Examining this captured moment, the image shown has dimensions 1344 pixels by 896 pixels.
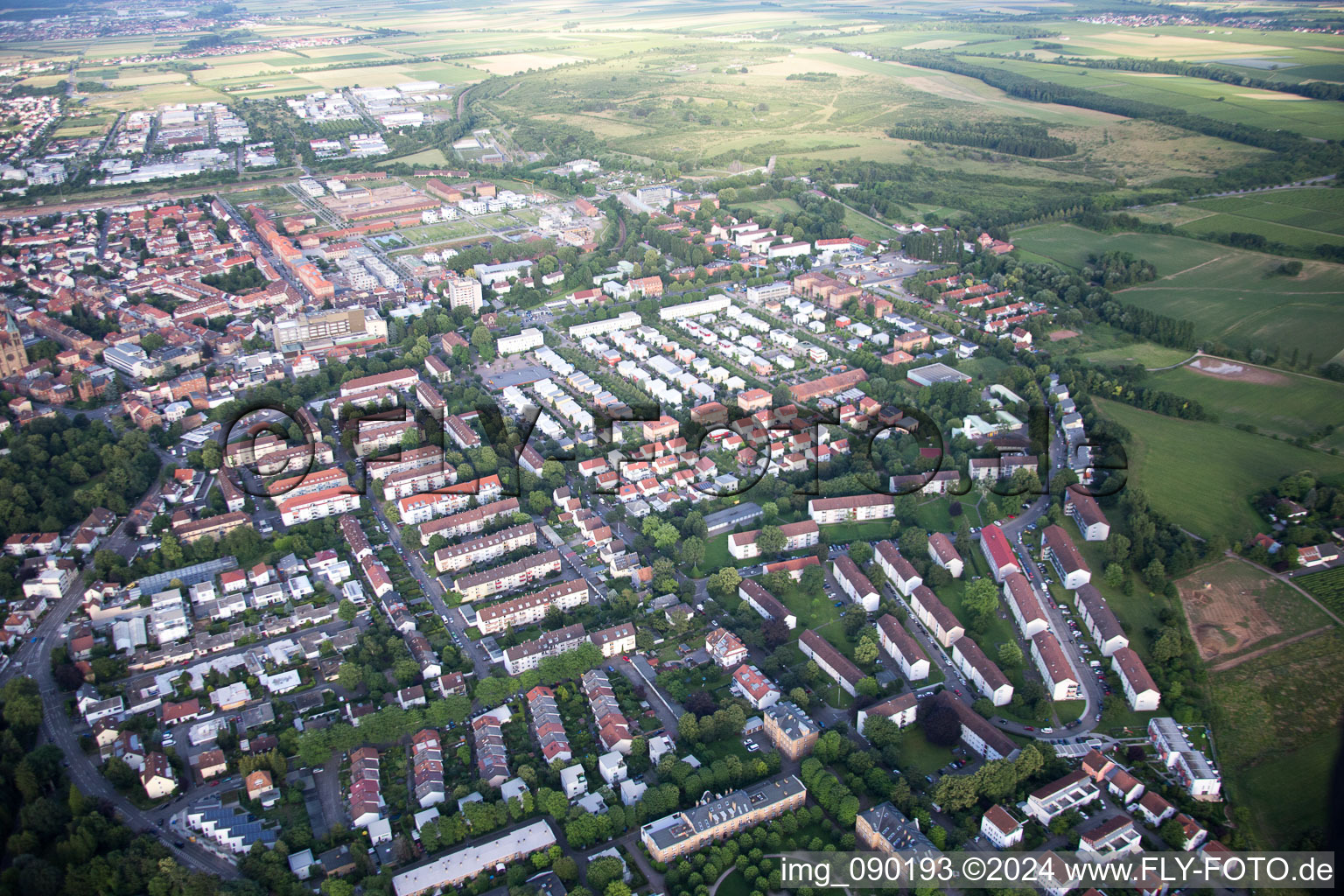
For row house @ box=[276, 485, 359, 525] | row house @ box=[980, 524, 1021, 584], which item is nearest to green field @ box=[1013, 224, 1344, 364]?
row house @ box=[980, 524, 1021, 584]

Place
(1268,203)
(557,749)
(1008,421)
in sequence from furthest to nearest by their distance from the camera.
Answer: (1268,203) < (1008,421) < (557,749)

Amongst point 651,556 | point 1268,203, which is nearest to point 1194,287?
point 1268,203

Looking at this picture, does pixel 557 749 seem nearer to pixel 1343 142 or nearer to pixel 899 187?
pixel 899 187

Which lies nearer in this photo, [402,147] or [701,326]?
[701,326]

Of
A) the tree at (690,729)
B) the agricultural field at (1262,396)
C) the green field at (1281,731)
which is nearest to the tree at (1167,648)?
the green field at (1281,731)

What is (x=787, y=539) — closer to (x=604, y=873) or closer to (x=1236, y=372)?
(x=604, y=873)

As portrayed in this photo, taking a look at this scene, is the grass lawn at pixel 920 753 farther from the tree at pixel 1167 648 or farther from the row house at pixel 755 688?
the tree at pixel 1167 648
